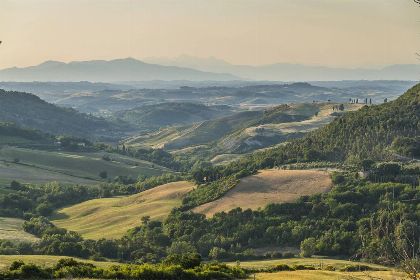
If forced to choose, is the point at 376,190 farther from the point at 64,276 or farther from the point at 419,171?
the point at 64,276

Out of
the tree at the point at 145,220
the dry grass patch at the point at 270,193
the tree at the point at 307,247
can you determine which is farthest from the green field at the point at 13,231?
the tree at the point at 307,247

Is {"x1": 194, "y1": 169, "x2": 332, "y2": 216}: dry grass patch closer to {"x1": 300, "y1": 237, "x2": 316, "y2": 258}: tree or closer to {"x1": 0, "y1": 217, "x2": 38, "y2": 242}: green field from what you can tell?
{"x1": 300, "y1": 237, "x2": 316, "y2": 258}: tree

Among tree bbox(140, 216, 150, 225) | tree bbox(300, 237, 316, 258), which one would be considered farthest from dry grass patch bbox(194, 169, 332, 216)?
tree bbox(300, 237, 316, 258)

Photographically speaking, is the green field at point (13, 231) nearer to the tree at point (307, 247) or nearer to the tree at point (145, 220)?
the tree at point (145, 220)

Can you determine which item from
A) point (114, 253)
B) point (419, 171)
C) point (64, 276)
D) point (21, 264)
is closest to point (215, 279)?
point (64, 276)

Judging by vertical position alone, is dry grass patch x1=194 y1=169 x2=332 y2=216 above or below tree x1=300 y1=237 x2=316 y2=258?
above

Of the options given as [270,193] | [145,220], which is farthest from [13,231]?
[270,193]
